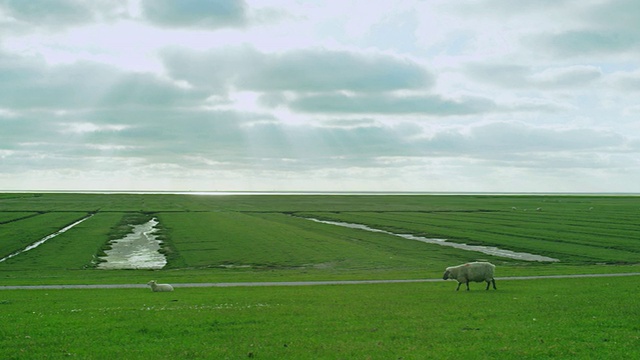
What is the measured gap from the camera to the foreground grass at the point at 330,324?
16.9 metres

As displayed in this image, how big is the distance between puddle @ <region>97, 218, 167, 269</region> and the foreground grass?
25.3 m

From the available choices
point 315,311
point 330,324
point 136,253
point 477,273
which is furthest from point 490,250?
point 330,324

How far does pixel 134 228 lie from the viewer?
102188 millimetres

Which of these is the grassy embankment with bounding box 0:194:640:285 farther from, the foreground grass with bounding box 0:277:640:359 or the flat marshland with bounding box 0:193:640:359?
the foreground grass with bounding box 0:277:640:359

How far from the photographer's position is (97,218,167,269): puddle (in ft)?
190

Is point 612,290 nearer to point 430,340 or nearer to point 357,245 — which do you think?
point 430,340

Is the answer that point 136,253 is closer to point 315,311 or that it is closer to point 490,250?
point 490,250

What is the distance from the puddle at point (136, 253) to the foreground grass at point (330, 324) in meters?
25.3

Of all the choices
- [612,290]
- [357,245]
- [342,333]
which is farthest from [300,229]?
[342,333]


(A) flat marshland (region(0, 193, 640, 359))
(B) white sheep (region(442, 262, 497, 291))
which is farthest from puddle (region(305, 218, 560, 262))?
(B) white sheep (region(442, 262, 497, 291))

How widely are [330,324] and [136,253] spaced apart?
5324 cm

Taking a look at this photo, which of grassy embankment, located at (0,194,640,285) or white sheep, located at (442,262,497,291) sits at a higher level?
white sheep, located at (442,262,497,291)

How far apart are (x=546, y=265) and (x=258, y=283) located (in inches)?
1275

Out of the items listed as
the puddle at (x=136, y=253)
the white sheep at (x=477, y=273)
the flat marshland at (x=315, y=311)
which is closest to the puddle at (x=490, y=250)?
the flat marshland at (x=315, y=311)
